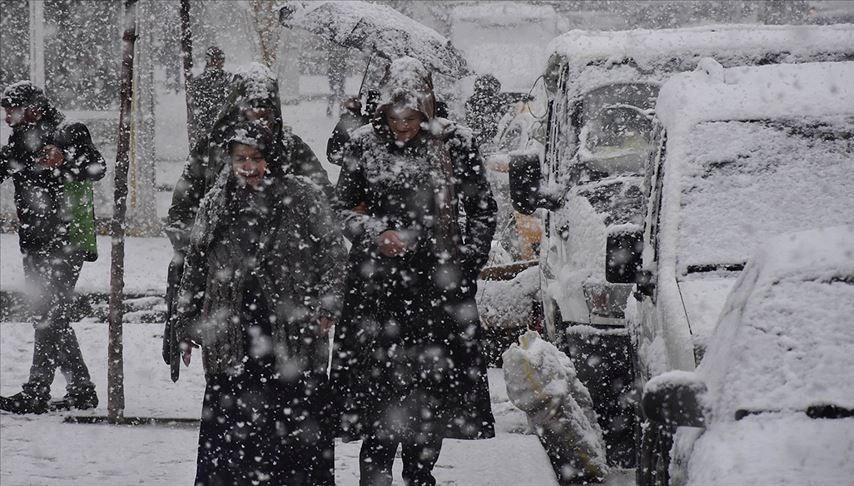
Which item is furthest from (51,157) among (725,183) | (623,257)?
(725,183)

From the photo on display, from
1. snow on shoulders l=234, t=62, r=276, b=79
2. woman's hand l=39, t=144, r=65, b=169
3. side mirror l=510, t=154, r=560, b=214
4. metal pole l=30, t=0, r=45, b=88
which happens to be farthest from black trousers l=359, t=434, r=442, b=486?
metal pole l=30, t=0, r=45, b=88

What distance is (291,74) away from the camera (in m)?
15.5

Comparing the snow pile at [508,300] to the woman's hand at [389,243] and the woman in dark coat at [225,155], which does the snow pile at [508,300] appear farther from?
the woman's hand at [389,243]

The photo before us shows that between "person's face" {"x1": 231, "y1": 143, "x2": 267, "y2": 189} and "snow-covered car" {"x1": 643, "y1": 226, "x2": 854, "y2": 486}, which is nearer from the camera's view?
"snow-covered car" {"x1": 643, "y1": 226, "x2": 854, "y2": 486}

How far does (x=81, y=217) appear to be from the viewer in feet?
23.9

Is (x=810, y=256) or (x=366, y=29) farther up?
(x=366, y=29)

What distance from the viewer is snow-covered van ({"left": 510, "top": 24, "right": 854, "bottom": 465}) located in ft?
20.9

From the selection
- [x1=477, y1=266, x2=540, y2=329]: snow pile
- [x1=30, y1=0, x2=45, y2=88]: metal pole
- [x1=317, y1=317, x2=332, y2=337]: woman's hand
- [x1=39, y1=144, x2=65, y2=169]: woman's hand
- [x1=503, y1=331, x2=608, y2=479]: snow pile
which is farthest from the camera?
[x1=30, y1=0, x2=45, y2=88]: metal pole

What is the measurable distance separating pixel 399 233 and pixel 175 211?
3.31 ft

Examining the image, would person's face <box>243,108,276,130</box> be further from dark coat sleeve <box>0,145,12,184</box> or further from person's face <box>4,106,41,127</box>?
dark coat sleeve <box>0,145,12,184</box>

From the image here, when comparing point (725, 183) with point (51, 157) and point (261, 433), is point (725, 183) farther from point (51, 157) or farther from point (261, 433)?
point (51, 157)

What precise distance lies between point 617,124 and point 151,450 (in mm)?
3289

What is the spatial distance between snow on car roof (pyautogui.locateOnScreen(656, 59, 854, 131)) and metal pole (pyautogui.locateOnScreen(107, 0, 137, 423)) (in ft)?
9.83

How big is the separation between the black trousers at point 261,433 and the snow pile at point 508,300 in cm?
312
